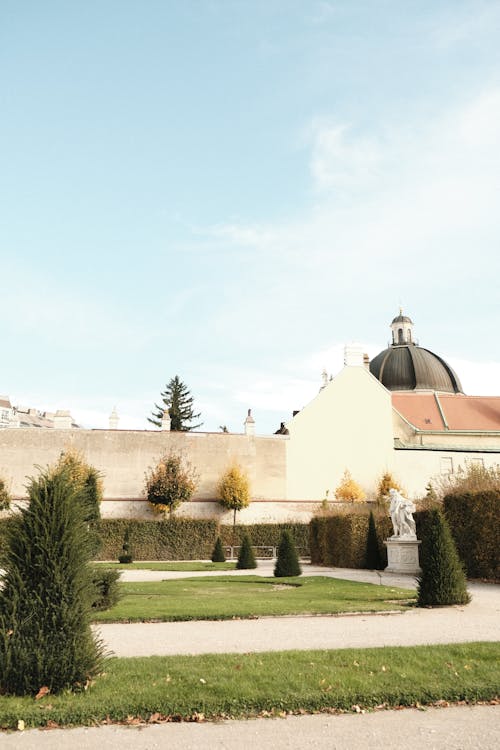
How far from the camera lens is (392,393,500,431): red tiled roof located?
49.1 m

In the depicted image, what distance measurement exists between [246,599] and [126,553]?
57.2ft

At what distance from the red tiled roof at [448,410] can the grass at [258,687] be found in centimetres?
4438

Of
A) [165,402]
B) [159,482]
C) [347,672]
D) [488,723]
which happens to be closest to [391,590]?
[347,672]

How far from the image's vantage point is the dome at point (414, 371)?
5700 centimetres

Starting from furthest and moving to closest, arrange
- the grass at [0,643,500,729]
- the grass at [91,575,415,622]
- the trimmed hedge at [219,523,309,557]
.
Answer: the trimmed hedge at [219,523,309,557] → the grass at [91,575,415,622] → the grass at [0,643,500,729]

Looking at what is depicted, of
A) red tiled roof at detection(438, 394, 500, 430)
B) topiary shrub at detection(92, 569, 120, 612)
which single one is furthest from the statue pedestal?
red tiled roof at detection(438, 394, 500, 430)

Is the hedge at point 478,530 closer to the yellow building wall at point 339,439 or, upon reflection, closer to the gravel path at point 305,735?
the gravel path at point 305,735

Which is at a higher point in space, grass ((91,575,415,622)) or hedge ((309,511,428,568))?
hedge ((309,511,428,568))

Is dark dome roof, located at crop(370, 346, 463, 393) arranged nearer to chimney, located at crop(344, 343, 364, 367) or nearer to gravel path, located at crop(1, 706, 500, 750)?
chimney, located at crop(344, 343, 364, 367)

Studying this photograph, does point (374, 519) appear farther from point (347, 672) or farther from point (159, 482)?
point (347, 672)

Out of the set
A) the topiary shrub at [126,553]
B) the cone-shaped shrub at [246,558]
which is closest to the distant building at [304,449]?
the topiary shrub at [126,553]

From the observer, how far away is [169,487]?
1403 inches

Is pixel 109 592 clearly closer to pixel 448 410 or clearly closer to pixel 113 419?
pixel 113 419

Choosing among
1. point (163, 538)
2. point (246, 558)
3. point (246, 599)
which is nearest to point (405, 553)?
point (246, 558)
